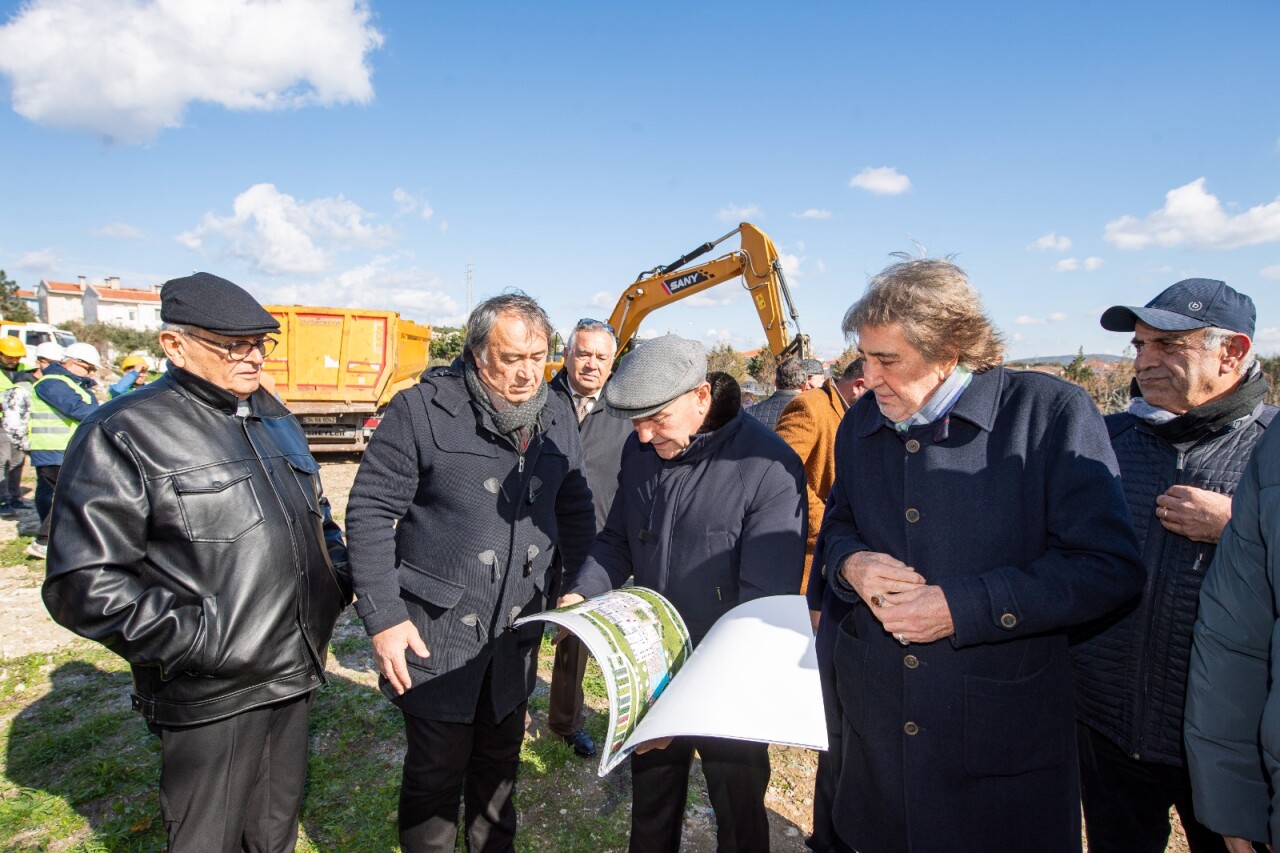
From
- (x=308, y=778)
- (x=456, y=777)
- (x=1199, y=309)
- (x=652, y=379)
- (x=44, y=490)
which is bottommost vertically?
(x=308, y=778)

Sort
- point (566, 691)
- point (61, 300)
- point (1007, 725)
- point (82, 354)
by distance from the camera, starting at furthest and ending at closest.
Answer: point (61, 300)
point (82, 354)
point (566, 691)
point (1007, 725)

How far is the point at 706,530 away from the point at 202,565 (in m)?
1.39

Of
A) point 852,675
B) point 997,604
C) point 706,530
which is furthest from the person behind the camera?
point 706,530

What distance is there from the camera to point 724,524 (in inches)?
Answer: 79.3

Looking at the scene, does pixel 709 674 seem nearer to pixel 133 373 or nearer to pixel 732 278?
pixel 732 278

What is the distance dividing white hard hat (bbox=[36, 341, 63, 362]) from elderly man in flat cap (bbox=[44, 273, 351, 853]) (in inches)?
258

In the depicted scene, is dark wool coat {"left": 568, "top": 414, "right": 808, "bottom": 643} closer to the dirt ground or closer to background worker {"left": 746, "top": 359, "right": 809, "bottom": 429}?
the dirt ground

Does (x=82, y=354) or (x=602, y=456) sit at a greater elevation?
(x=82, y=354)

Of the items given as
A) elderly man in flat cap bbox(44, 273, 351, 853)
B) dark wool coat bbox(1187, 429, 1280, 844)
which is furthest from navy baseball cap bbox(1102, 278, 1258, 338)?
elderly man in flat cap bbox(44, 273, 351, 853)

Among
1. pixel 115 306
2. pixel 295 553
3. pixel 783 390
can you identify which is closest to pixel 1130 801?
pixel 295 553

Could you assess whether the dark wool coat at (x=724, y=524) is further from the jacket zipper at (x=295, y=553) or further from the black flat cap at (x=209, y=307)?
the black flat cap at (x=209, y=307)

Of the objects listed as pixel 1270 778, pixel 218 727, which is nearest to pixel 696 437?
pixel 1270 778

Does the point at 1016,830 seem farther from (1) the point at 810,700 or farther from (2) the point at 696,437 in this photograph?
(2) the point at 696,437

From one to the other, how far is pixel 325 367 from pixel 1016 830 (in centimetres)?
1134
